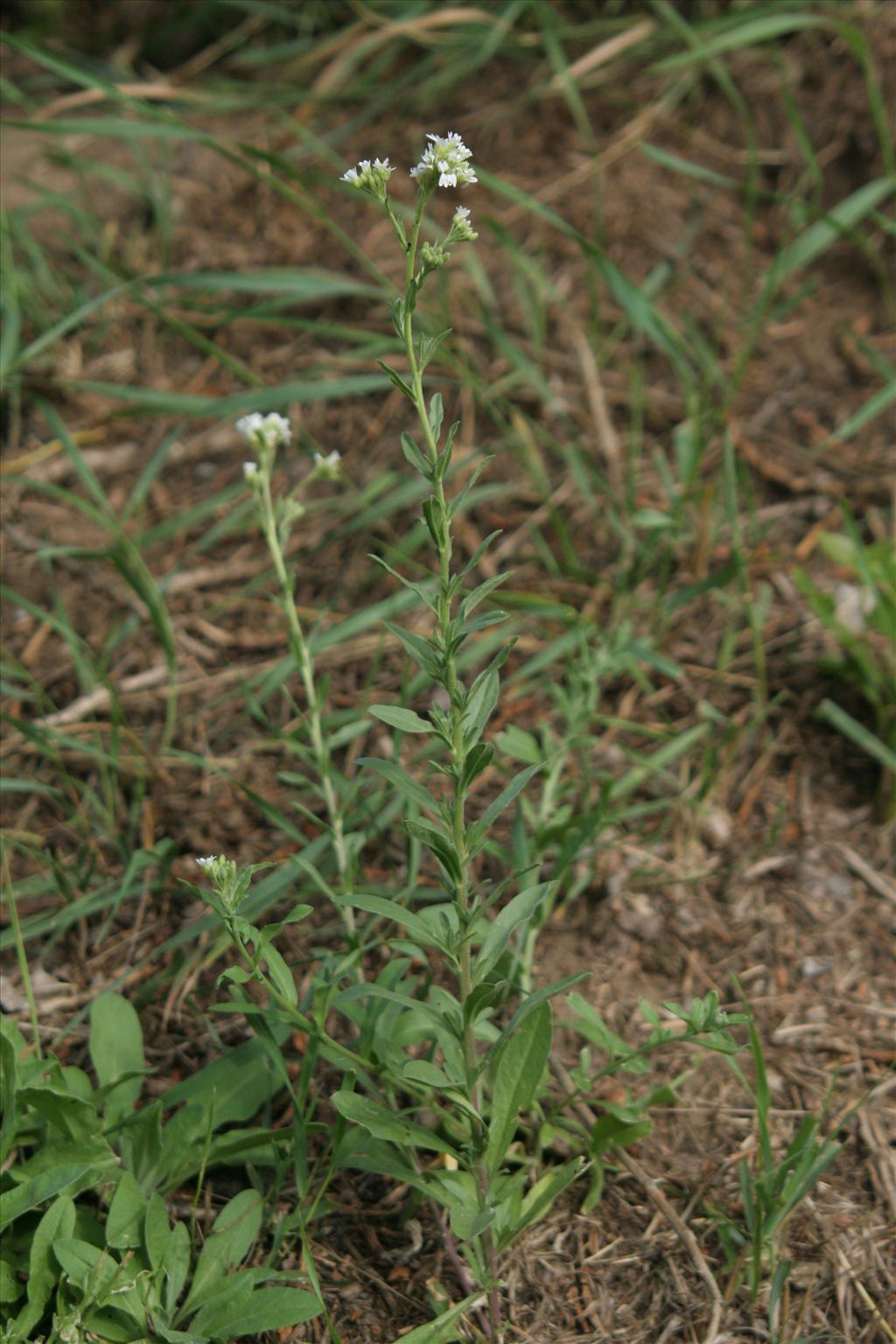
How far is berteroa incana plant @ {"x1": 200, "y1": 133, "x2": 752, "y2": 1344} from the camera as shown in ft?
4.33

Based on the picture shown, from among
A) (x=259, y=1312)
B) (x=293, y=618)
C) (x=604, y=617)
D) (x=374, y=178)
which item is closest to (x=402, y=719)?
(x=293, y=618)

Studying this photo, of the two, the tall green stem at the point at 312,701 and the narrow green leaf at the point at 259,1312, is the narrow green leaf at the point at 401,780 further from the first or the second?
the narrow green leaf at the point at 259,1312

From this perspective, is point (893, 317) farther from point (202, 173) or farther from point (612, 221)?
point (202, 173)

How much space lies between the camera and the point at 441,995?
4.89 feet

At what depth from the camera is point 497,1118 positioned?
5.08 ft

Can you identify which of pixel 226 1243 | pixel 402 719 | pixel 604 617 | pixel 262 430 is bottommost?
pixel 226 1243

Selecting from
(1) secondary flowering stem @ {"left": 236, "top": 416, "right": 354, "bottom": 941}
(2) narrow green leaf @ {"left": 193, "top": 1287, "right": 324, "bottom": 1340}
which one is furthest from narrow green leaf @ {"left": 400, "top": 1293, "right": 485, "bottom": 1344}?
(1) secondary flowering stem @ {"left": 236, "top": 416, "right": 354, "bottom": 941}

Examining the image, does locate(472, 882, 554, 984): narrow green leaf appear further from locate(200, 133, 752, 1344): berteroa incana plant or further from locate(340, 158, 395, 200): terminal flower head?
locate(340, 158, 395, 200): terminal flower head

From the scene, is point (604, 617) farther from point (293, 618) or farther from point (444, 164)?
point (444, 164)

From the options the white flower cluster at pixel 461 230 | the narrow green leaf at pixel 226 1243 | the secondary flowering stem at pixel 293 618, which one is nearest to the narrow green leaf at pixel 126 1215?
the narrow green leaf at pixel 226 1243

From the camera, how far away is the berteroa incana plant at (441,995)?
1320mm

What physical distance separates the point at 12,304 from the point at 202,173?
0.93 metres

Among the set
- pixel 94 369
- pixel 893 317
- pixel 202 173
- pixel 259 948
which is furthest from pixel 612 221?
pixel 259 948

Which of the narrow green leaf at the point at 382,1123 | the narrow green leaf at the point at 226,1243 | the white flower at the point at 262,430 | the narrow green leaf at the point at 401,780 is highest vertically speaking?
the white flower at the point at 262,430
